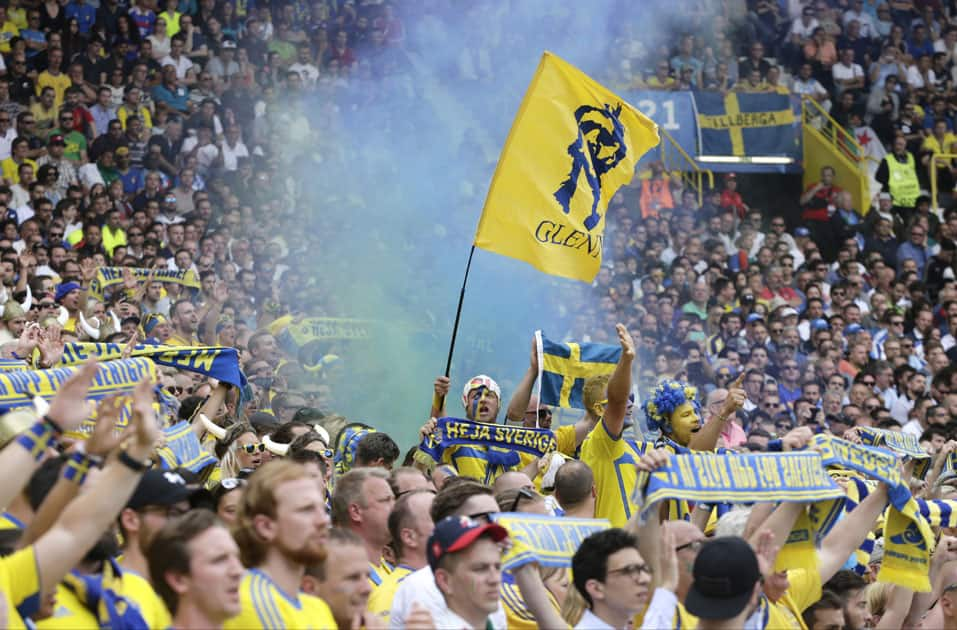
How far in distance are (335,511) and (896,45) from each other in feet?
50.9

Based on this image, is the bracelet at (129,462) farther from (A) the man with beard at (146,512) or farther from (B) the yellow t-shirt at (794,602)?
(B) the yellow t-shirt at (794,602)

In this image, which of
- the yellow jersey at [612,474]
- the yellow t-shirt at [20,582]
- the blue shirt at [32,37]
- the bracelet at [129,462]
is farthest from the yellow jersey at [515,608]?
the blue shirt at [32,37]

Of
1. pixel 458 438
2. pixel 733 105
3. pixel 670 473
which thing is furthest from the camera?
pixel 733 105

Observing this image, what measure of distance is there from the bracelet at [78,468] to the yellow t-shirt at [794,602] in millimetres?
2186

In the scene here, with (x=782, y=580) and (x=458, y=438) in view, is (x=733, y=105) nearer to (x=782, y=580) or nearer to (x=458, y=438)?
(x=458, y=438)

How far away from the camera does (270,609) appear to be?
156 inches

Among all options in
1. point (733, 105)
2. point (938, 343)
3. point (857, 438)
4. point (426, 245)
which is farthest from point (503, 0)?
point (857, 438)

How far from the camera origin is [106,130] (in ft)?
45.2

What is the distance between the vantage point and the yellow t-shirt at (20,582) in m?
3.52

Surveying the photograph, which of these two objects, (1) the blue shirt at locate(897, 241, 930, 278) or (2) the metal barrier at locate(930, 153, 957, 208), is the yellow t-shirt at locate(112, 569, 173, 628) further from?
(2) the metal barrier at locate(930, 153, 957, 208)

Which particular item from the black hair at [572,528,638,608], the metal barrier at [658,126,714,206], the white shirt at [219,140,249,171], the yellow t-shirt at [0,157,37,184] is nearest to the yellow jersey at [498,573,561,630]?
Answer: the black hair at [572,528,638,608]

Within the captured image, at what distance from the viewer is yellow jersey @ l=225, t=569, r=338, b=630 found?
3.94 m

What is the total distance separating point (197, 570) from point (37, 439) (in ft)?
1.71

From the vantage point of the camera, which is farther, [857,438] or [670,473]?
[857,438]
